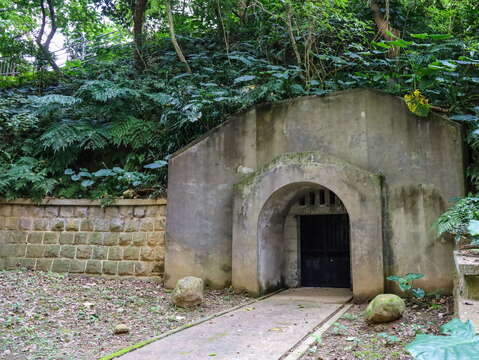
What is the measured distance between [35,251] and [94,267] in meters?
1.47

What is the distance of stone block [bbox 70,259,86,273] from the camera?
8297mm

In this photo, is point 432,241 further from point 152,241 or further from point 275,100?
point 152,241

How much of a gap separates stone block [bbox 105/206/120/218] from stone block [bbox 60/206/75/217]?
2.68ft

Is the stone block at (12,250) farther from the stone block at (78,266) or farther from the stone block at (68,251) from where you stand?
the stone block at (78,266)

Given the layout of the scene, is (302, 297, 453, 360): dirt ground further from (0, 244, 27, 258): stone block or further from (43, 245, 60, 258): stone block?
(0, 244, 27, 258): stone block

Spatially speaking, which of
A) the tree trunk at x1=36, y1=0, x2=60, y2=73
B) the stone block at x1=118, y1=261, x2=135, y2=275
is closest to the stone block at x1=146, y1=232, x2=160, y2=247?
the stone block at x1=118, y1=261, x2=135, y2=275

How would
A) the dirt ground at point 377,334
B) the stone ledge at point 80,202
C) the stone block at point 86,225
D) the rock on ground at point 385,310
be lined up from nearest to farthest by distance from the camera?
1. the dirt ground at point 377,334
2. the rock on ground at point 385,310
3. the stone ledge at point 80,202
4. the stone block at point 86,225

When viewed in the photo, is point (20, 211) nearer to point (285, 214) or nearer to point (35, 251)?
point (35, 251)

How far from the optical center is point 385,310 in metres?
4.73

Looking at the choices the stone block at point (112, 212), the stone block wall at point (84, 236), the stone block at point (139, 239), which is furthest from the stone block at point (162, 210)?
the stone block at point (112, 212)

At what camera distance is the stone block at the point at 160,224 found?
8.09 meters

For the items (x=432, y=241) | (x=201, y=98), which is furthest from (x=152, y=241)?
(x=432, y=241)

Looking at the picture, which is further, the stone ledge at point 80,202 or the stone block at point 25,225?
the stone block at point 25,225

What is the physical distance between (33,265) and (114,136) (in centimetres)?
330
